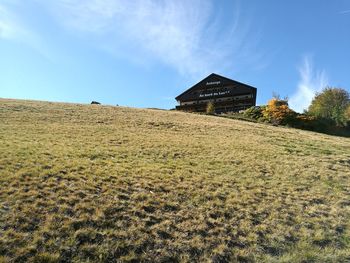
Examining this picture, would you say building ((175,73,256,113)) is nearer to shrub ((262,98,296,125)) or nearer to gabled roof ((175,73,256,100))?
gabled roof ((175,73,256,100))

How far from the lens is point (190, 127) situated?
2964 centimetres

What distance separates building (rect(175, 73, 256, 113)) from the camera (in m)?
64.1

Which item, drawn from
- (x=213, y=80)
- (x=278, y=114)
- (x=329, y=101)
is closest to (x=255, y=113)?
(x=278, y=114)

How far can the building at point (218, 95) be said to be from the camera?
64.1 metres

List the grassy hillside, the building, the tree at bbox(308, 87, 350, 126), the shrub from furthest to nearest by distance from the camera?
the tree at bbox(308, 87, 350, 126)
the building
the shrub
the grassy hillside

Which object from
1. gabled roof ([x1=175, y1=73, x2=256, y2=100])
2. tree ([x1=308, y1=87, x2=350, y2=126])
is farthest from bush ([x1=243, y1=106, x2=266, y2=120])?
tree ([x1=308, y1=87, x2=350, y2=126])

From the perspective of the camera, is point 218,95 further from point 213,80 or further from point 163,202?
point 163,202

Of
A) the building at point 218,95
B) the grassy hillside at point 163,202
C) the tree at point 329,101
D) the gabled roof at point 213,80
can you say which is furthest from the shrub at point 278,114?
the grassy hillside at point 163,202

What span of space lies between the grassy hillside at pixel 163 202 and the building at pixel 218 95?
44.9m

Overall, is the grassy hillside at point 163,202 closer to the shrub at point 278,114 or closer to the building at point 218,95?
the shrub at point 278,114

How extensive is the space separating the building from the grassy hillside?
147ft

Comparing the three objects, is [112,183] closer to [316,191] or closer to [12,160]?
[12,160]

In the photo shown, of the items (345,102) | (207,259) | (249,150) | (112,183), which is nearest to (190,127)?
(249,150)

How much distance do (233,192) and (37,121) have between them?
18.8 metres
